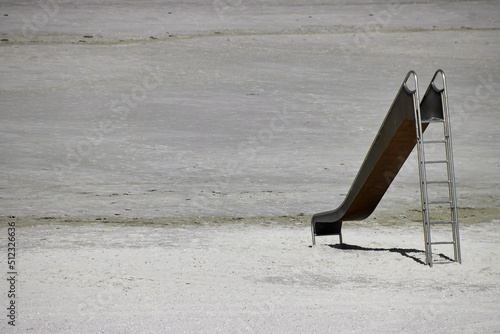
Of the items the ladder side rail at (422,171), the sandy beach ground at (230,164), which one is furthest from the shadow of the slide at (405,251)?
the ladder side rail at (422,171)

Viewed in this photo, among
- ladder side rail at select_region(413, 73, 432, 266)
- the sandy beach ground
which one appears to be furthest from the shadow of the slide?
ladder side rail at select_region(413, 73, 432, 266)

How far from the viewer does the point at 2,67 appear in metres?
22.8

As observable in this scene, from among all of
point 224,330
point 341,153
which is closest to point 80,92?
point 341,153

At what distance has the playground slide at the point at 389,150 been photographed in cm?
891

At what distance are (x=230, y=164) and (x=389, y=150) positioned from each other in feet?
22.3

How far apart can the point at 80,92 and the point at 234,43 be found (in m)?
7.05

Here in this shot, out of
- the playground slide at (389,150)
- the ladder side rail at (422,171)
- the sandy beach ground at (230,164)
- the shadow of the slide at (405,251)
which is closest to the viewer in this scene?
the sandy beach ground at (230,164)

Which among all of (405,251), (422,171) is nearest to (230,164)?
(405,251)

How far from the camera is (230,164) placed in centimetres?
1550

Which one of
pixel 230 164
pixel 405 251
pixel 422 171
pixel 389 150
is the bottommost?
pixel 405 251

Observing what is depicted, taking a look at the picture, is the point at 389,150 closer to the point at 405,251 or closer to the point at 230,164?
the point at 405,251

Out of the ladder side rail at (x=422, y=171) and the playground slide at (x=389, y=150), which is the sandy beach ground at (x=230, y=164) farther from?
the playground slide at (x=389, y=150)

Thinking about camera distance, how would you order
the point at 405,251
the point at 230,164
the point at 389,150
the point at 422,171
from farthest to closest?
the point at 230,164
the point at 405,251
the point at 389,150
the point at 422,171

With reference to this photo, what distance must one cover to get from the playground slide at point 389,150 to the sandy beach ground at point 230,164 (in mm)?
632
